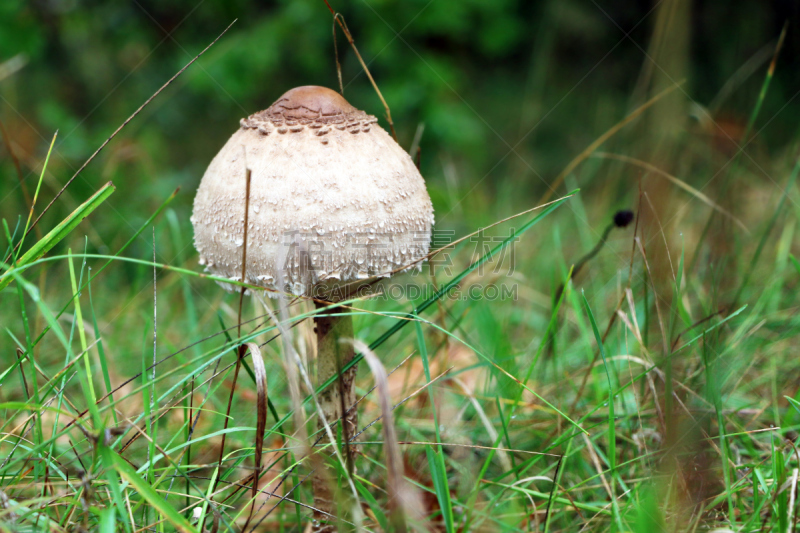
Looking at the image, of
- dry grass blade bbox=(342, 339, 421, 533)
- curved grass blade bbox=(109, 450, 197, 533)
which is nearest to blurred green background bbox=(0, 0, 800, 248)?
curved grass blade bbox=(109, 450, 197, 533)

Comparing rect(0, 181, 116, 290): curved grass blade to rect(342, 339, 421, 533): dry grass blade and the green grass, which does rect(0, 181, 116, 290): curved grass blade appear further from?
rect(342, 339, 421, 533): dry grass blade

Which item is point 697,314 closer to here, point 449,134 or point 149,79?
point 449,134

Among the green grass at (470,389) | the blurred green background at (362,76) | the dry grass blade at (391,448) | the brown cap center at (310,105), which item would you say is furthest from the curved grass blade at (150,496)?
the blurred green background at (362,76)

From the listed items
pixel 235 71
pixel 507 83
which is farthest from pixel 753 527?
pixel 507 83

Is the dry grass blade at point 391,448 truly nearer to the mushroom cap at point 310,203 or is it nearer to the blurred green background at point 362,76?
the mushroom cap at point 310,203

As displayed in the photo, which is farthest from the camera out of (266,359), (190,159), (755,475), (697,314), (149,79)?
(190,159)

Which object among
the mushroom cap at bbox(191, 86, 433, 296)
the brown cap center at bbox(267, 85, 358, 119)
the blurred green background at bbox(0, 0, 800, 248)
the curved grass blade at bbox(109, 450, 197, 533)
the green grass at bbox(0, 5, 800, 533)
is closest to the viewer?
the curved grass blade at bbox(109, 450, 197, 533)
